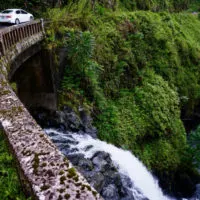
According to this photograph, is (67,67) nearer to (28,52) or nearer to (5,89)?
(28,52)

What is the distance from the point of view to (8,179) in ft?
6.17

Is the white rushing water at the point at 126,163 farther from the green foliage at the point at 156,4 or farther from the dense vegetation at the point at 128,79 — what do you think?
the green foliage at the point at 156,4

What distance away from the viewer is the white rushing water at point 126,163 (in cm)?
700

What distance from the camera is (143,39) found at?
14.5m

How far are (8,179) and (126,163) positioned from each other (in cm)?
638

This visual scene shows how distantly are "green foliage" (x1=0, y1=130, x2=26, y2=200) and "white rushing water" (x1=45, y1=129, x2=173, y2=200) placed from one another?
465 cm

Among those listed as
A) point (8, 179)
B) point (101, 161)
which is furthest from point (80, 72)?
point (8, 179)

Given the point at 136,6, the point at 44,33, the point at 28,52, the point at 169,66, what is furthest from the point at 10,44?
the point at 136,6

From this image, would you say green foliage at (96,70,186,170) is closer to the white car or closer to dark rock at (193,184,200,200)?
dark rock at (193,184,200,200)

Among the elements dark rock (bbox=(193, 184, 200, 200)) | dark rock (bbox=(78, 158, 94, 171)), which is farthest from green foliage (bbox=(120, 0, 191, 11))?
dark rock (bbox=(78, 158, 94, 171))

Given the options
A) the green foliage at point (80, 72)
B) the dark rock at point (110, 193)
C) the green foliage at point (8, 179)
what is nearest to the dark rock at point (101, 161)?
the dark rock at point (110, 193)

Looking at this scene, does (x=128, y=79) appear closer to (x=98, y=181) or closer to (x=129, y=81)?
(x=129, y=81)

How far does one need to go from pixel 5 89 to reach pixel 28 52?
4047 millimetres

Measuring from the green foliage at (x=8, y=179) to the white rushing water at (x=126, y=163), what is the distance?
15.2 feet
